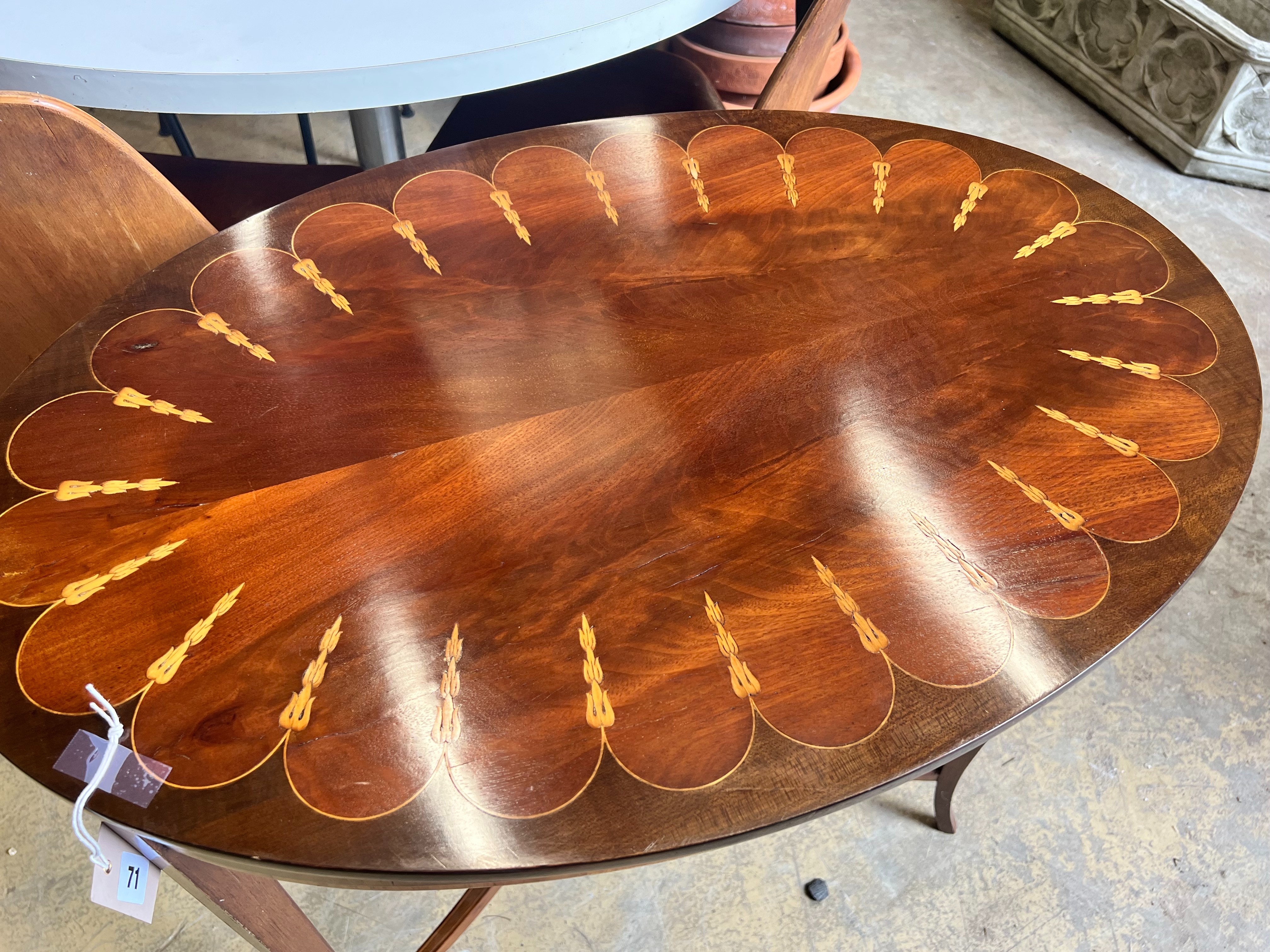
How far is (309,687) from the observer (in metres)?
0.69

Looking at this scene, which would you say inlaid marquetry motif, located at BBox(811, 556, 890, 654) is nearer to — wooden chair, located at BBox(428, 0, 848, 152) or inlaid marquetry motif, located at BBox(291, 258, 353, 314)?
inlaid marquetry motif, located at BBox(291, 258, 353, 314)

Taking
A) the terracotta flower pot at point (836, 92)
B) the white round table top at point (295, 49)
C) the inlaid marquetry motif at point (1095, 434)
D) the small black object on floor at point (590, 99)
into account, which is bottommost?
the terracotta flower pot at point (836, 92)

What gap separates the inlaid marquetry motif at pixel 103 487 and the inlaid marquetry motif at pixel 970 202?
864 millimetres

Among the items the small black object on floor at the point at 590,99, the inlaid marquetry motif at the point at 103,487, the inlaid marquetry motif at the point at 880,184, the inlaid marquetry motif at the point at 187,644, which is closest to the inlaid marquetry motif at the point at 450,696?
the inlaid marquetry motif at the point at 187,644

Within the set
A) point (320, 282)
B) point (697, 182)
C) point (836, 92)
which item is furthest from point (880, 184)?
point (836, 92)

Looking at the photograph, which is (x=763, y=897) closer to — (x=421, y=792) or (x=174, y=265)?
(x=421, y=792)

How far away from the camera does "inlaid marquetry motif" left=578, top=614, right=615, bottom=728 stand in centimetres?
68

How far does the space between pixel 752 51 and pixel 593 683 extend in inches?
73.6

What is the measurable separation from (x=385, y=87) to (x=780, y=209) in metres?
0.46

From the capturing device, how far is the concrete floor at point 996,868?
4.18 ft

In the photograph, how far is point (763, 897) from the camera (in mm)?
1313

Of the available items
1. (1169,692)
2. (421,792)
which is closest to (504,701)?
(421,792)

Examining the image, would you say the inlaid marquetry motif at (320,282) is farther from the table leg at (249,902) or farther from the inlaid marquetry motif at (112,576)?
the table leg at (249,902)

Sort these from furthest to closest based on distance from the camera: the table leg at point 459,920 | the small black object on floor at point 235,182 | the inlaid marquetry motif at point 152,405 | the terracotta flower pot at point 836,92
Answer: the terracotta flower pot at point 836,92 → the small black object on floor at point 235,182 → the table leg at point 459,920 → the inlaid marquetry motif at point 152,405
